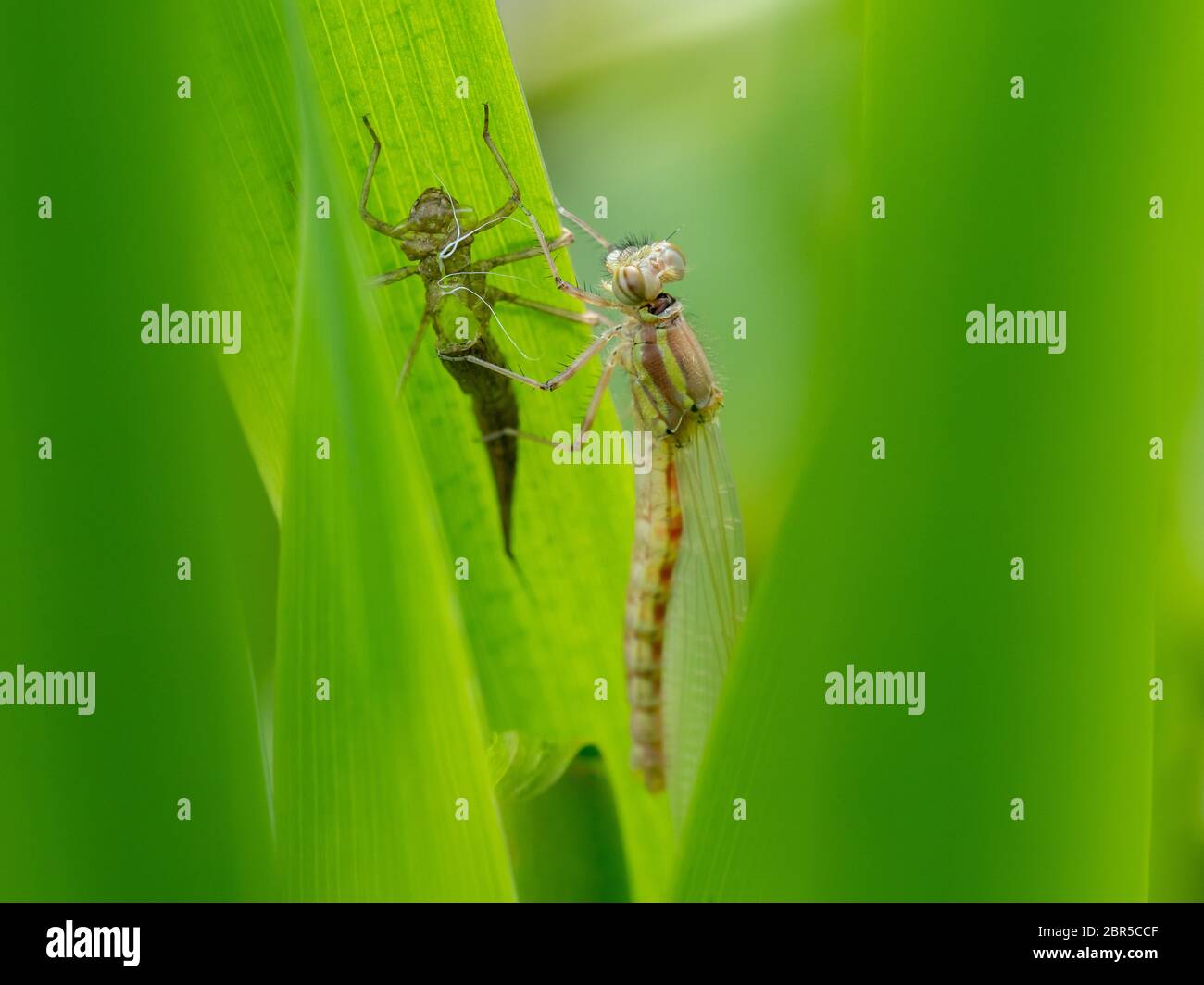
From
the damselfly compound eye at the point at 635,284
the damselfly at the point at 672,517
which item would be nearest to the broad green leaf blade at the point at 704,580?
the damselfly at the point at 672,517

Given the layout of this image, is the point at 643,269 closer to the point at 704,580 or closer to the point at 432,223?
the point at 432,223

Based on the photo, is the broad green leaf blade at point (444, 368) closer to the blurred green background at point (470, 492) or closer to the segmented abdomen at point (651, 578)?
the blurred green background at point (470, 492)

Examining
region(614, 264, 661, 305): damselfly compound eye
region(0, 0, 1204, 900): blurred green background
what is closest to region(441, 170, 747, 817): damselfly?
region(614, 264, 661, 305): damselfly compound eye

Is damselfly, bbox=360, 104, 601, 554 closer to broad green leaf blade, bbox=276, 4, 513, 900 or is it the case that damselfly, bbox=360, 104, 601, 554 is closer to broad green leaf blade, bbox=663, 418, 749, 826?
broad green leaf blade, bbox=276, 4, 513, 900

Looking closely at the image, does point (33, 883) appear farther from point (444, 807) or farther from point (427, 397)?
point (427, 397)

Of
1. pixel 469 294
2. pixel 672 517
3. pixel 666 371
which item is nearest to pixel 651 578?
pixel 672 517
